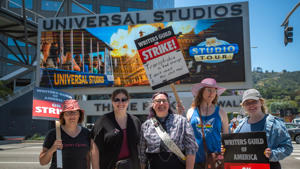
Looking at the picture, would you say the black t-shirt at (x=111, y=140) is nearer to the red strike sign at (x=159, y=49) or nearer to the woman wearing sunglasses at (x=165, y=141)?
the woman wearing sunglasses at (x=165, y=141)

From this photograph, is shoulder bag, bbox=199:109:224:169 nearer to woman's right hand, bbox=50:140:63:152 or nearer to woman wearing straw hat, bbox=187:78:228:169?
woman wearing straw hat, bbox=187:78:228:169

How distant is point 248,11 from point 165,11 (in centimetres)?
662

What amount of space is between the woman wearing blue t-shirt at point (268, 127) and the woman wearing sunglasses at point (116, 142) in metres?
1.31

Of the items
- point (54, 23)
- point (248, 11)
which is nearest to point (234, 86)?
point (248, 11)

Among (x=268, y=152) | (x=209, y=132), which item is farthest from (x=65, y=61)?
(x=268, y=152)

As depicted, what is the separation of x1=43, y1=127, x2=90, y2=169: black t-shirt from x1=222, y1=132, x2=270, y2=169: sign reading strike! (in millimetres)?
1696

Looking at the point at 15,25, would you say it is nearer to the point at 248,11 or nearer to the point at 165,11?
the point at 165,11

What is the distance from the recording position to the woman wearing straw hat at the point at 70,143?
3.12 meters

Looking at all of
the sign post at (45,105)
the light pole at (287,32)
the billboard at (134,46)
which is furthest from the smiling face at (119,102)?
the billboard at (134,46)

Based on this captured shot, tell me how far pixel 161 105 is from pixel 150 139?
42 centimetres

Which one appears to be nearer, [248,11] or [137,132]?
[137,132]

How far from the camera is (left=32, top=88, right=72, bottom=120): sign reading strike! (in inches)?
165

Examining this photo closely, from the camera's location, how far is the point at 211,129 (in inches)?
134

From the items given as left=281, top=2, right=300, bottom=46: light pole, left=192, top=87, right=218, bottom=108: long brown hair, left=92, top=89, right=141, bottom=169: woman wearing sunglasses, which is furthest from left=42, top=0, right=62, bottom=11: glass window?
left=92, top=89, right=141, bottom=169: woman wearing sunglasses
